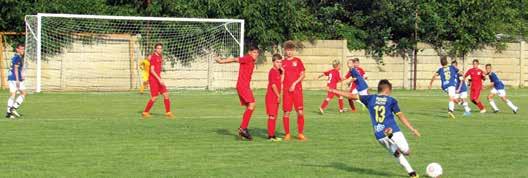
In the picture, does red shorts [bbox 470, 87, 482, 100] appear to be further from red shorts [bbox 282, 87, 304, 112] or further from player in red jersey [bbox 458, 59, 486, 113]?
red shorts [bbox 282, 87, 304, 112]

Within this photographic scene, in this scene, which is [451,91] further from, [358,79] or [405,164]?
[405,164]

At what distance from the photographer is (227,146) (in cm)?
1633

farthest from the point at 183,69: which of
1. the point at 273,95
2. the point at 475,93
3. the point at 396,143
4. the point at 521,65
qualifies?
the point at 396,143

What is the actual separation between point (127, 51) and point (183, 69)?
2336 mm

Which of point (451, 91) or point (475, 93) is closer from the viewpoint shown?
point (451, 91)

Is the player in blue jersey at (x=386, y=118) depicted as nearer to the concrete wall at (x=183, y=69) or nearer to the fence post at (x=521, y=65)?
the concrete wall at (x=183, y=69)

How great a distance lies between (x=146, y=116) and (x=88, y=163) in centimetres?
919

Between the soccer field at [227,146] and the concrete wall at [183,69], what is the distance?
10119 millimetres

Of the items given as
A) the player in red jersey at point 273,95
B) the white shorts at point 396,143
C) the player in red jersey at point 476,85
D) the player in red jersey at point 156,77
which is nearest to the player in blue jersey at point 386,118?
the white shorts at point 396,143

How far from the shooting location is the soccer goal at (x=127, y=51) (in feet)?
118

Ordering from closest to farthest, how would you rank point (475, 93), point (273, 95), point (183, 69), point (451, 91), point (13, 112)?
point (273, 95), point (13, 112), point (451, 91), point (475, 93), point (183, 69)

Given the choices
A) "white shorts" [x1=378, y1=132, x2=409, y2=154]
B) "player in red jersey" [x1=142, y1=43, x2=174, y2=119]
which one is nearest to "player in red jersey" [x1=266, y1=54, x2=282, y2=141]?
"white shorts" [x1=378, y1=132, x2=409, y2=154]

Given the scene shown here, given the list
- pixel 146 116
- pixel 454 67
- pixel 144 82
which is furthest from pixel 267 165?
pixel 144 82

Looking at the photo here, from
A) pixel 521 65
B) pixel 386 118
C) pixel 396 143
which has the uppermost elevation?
pixel 521 65
